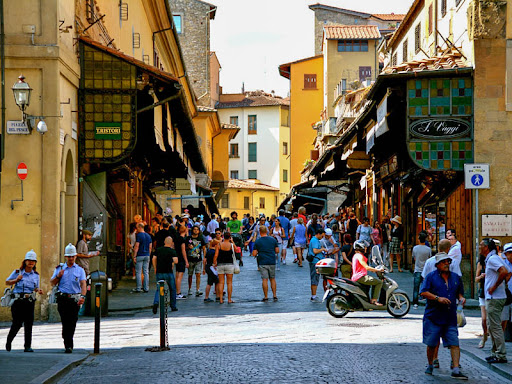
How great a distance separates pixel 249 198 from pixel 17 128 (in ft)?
250

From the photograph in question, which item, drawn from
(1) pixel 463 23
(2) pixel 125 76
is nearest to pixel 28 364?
(2) pixel 125 76

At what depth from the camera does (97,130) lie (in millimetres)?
18906

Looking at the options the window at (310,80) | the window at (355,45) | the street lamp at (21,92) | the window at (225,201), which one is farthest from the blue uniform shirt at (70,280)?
the window at (225,201)

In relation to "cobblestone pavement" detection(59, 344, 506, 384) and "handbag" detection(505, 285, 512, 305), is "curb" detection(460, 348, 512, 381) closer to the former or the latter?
"cobblestone pavement" detection(59, 344, 506, 384)

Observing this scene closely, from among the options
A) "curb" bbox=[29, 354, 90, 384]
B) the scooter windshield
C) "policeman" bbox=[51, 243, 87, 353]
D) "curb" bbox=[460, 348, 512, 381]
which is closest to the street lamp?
"policeman" bbox=[51, 243, 87, 353]

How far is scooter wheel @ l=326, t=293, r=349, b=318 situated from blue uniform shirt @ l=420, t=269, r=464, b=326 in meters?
6.04

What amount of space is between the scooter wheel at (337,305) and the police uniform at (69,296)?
545 centimetres

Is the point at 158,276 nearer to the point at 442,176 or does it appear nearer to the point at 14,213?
the point at 14,213

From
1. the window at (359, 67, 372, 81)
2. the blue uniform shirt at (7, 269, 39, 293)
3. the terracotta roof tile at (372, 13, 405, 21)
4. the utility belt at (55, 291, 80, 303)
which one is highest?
the terracotta roof tile at (372, 13, 405, 21)

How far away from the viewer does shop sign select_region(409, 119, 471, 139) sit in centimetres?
2056

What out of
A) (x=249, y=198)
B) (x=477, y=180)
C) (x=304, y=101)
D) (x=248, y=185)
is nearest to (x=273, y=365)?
(x=477, y=180)

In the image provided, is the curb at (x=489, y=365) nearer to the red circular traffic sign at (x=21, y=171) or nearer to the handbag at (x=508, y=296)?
the handbag at (x=508, y=296)

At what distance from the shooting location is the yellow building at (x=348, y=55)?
65.0 metres

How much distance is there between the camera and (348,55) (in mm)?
65688
